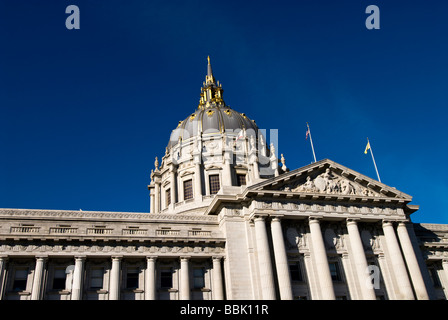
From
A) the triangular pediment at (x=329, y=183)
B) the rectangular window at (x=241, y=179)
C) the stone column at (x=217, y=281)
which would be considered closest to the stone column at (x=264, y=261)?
the triangular pediment at (x=329, y=183)

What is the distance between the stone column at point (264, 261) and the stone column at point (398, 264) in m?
12.2

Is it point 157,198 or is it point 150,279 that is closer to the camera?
point 150,279

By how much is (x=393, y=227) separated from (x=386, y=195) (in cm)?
317

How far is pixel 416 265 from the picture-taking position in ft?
120

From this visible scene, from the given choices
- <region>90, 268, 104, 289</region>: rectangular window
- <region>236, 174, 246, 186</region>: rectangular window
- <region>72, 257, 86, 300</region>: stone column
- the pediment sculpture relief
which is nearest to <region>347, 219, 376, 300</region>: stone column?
the pediment sculpture relief

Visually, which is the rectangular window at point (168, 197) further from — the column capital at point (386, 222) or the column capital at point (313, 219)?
the column capital at point (386, 222)

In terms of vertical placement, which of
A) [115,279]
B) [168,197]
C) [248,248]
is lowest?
[115,279]

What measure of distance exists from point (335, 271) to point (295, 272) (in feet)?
13.1

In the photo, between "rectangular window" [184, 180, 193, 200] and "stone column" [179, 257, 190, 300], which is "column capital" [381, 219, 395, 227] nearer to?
"stone column" [179, 257, 190, 300]

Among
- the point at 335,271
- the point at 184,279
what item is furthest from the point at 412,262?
the point at 184,279

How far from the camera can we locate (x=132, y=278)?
108 ft

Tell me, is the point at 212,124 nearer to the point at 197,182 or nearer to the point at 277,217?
the point at 197,182

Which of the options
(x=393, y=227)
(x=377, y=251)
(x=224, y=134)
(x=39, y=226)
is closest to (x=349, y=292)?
(x=377, y=251)
